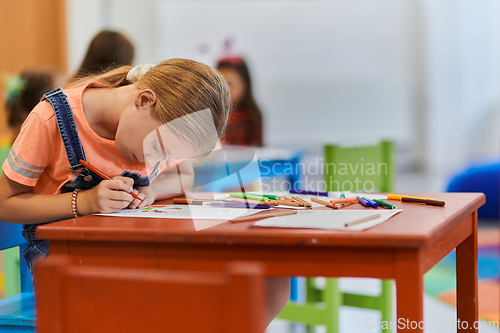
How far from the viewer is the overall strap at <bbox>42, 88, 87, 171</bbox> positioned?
2.60 feet

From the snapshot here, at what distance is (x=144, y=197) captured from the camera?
814 mm

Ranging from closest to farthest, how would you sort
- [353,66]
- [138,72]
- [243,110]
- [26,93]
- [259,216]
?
[259,216], [138,72], [26,93], [243,110], [353,66]

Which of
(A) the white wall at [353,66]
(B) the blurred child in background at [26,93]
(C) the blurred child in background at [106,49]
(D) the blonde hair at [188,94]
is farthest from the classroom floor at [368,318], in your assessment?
(A) the white wall at [353,66]

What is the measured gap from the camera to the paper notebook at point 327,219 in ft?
1.90

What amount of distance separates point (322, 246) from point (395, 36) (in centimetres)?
411

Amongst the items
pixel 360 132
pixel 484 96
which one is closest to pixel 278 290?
pixel 360 132

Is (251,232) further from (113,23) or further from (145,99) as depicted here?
(113,23)

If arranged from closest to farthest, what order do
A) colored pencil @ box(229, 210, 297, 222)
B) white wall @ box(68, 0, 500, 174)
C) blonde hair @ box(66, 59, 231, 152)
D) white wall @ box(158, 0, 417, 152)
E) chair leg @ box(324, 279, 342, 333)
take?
colored pencil @ box(229, 210, 297, 222) → blonde hair @ box(66, 59, 231, 152) → chair leg @ box(324, 279, 342, 333) → white wall @ box(68, 0, 500, 174) → white wall @ box(158, 0, 417, 152)

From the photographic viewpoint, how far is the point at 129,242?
59 cm

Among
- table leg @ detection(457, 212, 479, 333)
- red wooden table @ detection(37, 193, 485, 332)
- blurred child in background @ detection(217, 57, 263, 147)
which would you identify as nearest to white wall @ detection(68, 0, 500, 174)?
Answer: blurred child in background @ detection(217, 57, 263, 147)

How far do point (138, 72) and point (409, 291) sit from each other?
1.98 feet

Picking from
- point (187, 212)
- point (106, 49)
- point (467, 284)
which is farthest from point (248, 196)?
point (106, 49)

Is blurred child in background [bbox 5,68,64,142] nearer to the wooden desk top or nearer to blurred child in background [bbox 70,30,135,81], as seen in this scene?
blurred child in background [bbox 70,30,135,81]

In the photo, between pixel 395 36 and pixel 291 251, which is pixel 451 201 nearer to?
pixel 291 251
